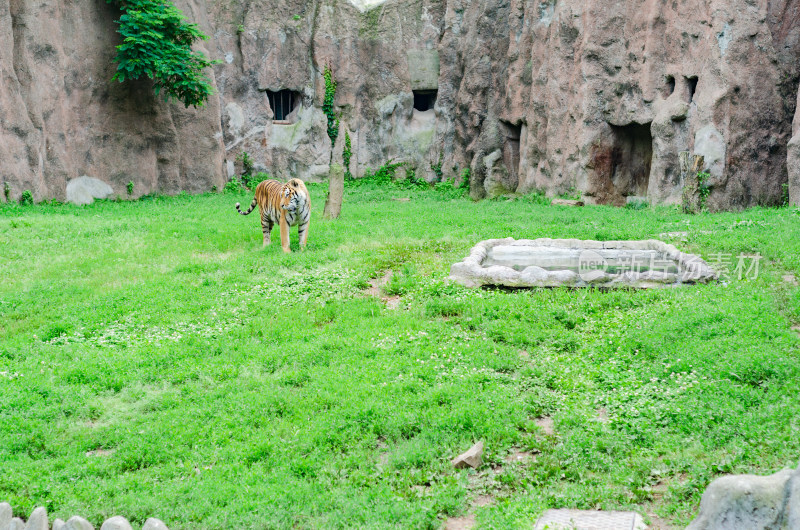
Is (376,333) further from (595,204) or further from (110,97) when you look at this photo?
(110,97)

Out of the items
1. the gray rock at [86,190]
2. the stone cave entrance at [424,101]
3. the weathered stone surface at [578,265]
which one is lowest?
the weathered stone surface at [578,265]

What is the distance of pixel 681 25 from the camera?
17469 mm

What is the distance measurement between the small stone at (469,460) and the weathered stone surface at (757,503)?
84.0 inches

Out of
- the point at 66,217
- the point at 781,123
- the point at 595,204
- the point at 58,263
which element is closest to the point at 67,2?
the point at 66,217

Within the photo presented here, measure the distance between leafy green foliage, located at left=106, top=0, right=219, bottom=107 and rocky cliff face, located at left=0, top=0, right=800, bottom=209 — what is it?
983 millimetres

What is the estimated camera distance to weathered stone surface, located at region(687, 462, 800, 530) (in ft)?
11.4

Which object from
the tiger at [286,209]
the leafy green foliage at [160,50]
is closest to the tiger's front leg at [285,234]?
the tiger at [286,209]

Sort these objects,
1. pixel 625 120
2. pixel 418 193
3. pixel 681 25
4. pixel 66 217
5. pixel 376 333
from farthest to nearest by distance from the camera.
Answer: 1. pixel 418 193
2. pixel 625 120
3. pixel 681 25
4. pixel 66 217
5. pixel 376 333

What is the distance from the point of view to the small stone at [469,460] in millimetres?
5637

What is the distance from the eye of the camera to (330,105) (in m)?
27.5

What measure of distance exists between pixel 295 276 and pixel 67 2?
526 inches

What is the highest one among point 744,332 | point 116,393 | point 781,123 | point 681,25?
point 681,25

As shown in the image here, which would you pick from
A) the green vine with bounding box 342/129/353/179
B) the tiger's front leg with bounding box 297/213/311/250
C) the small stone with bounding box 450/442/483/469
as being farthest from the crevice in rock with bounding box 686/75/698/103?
the small stone with bounding box 450/442/483/469

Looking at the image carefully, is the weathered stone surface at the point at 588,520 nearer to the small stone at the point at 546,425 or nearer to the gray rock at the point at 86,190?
the small stone at the point at 546,425
